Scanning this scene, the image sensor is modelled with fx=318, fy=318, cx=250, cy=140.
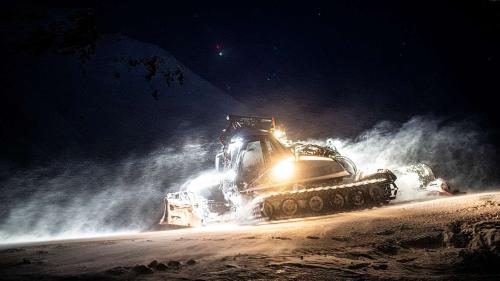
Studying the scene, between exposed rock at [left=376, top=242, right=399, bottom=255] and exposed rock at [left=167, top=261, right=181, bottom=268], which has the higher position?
exposed rock at [left=167, top=261, right=181, bottom=268]

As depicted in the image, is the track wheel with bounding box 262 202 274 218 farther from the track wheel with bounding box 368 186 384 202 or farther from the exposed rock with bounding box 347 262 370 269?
the exposed rock with bounding box 347 262 370 269

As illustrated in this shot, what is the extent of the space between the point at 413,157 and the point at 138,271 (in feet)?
92.4

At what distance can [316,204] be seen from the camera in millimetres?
10938

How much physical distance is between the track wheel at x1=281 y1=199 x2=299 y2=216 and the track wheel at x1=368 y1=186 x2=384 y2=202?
9.15 feet

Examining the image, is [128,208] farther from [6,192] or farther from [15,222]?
[6,192]

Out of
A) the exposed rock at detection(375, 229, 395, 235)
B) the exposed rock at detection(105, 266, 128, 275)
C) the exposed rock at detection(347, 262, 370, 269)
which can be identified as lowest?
the exposed rock at detection(347, 262, 370, 269)

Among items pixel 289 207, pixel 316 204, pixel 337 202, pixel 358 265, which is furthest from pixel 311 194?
pixel 358 265

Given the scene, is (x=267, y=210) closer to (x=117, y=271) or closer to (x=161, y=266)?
(x=161, y=266)

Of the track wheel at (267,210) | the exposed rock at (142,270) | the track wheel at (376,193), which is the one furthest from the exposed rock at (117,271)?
the track wheel at (376,193)

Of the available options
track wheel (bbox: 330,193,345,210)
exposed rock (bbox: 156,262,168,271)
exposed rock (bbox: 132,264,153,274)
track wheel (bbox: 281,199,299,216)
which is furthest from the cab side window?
exposed rock (bbox: 132,264,153,274)

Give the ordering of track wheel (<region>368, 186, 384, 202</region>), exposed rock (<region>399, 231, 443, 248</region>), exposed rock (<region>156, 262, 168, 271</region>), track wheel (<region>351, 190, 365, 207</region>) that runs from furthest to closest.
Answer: track wheel (<region>368, 186, 384, 202</region>) < track wheel (<region>351, 190, 365, 207</region>) < exposed rock (<region>399, 231, 443, 248</region>) < exposed rock (<region>156, 262, 168, 271</region>)

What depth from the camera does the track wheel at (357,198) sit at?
1123 cm

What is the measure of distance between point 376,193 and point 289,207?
10.7 feet

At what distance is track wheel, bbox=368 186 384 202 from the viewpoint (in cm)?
1134
